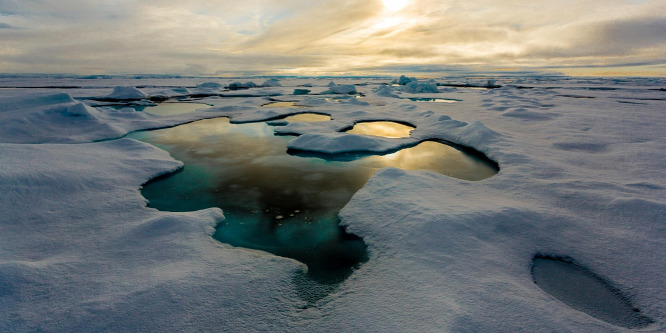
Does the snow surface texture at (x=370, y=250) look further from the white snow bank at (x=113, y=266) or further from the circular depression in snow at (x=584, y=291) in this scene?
the circular depression in snow at (x=584, y=291)

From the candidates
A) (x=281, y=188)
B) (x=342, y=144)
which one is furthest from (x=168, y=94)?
(x=281, y=188)

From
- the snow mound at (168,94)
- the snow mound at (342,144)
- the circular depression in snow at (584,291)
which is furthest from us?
the snow mound at (168,94)

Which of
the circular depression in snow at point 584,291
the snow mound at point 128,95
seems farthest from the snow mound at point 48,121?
the snow mound at point 128,95

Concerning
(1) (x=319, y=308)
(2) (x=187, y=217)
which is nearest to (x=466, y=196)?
(1) (x=319, y=308)

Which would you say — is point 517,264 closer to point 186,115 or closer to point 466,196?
point 466,196

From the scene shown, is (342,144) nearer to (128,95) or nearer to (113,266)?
(113,266)

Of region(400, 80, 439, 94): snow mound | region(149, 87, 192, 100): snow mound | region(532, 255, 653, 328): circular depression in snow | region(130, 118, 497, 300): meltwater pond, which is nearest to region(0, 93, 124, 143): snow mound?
region(130, 118, 497, 300): meltwater pond

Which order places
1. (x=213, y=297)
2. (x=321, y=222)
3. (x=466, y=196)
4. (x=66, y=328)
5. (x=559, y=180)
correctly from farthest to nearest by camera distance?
(x=559, y=180), (x=466, y=196), (x=321, y=222), (x=213, y=297), (x=66, y=328)
